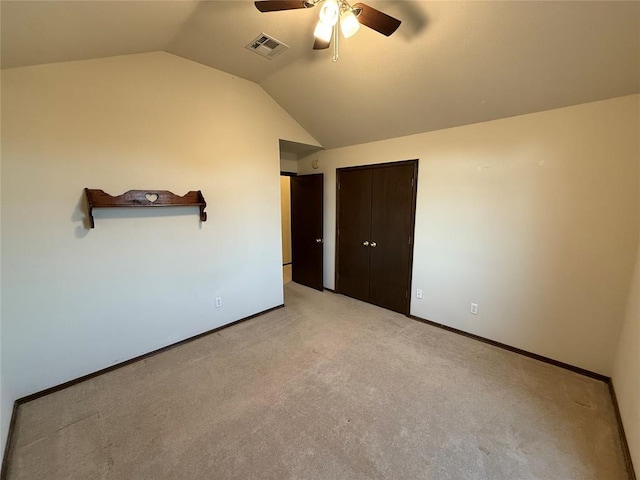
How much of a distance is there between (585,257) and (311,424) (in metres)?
2.52

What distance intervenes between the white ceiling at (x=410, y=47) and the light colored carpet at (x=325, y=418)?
234cm

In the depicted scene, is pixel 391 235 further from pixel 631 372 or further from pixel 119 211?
pixel 119 211

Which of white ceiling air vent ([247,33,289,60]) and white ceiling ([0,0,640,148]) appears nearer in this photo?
white ceiling ([0,0,640,148])

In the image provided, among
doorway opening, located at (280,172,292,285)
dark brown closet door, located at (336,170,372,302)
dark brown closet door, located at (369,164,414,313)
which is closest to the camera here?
dark brown closet door, located at (369,164,414,313)

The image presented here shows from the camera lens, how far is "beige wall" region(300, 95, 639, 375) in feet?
6.61

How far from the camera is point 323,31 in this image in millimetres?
1570

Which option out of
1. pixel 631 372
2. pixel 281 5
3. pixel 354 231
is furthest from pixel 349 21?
pixel 631 372

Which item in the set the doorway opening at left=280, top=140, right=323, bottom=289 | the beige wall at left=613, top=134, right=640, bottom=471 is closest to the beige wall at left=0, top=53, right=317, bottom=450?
the doorway opening at left=280, top=140, right=323, bottom=289

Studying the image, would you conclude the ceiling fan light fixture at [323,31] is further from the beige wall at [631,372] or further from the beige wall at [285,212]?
the beige wall at [285,212]

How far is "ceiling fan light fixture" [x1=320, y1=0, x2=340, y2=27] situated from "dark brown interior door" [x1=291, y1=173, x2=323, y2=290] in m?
2.58

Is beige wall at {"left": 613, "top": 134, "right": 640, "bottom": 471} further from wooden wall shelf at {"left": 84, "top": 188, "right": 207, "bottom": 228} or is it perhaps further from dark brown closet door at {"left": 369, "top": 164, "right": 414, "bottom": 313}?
wooden wall shelf at {"left": 84, "top": 188, "right": 207, "bottom": 228}

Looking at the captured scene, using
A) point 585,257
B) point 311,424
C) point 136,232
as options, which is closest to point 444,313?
point 585,257

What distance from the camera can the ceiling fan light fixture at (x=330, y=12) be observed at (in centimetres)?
142

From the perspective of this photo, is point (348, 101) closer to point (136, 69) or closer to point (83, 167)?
point (136, 69)
